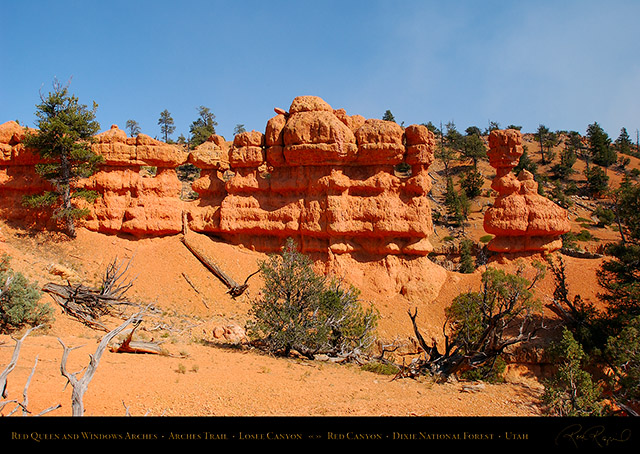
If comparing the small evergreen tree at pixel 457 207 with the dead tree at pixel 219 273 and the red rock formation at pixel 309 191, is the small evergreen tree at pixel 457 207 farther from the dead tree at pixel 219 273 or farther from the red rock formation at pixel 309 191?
the dead tree at pixel 219 273

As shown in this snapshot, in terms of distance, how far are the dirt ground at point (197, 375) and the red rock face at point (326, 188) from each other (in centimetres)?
449

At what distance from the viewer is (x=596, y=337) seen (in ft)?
55.0

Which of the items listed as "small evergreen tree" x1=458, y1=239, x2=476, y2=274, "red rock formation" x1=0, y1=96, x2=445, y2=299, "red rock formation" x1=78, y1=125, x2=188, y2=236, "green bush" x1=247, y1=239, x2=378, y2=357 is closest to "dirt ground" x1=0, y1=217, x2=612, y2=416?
"green bush" x1=247, y1=239, x2=378, y2=357

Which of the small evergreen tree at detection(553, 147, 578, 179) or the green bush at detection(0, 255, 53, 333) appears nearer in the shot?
the green bush at detection(0, 255, 53, 333)

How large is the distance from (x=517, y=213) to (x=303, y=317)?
48.6 ft

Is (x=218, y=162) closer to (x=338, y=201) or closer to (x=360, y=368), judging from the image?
(x=338, y=201)

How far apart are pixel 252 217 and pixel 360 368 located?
1260 centimetres

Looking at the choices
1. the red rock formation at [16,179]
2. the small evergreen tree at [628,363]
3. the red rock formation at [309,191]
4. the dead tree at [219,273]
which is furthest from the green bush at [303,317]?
the red rock formation at [16,179]

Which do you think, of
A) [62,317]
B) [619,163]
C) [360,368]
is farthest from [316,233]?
[619,163]

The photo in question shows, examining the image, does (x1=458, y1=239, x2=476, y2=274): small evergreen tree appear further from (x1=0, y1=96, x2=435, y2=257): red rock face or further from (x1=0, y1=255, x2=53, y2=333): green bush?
(x1=0, y1=255, x2=53, y2=333): green bush

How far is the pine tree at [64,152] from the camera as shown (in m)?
20.7

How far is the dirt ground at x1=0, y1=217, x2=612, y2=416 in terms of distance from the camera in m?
8.03

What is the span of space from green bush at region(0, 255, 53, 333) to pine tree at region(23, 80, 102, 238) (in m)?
9.13

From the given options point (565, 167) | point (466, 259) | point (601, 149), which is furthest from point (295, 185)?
point (601, 149)
